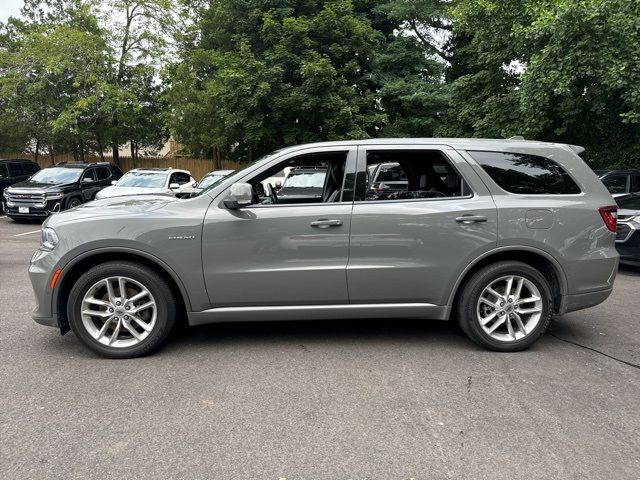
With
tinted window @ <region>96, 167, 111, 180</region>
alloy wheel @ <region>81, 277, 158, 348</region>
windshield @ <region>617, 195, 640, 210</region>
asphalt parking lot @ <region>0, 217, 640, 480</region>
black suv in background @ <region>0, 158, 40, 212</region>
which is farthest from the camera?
black suv in background @ <region>0, 158, 40, 212</region>

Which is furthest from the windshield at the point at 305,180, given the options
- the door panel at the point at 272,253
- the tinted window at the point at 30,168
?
the tinted window at the point at 30,168

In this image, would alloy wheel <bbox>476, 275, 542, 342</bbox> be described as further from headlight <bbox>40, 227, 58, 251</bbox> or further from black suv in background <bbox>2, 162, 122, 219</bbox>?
black suv in background <bbox>2, 162, 122, 219</bbox>

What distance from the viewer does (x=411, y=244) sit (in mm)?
4176

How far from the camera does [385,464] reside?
2.72 metres

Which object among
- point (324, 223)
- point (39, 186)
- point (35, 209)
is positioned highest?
point (39, 186)

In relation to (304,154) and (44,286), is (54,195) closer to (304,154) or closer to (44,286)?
(44,286)

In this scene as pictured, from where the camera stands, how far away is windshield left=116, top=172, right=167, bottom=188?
1381cm

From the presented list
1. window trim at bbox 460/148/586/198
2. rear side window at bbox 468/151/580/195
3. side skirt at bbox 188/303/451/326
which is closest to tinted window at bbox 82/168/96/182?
side skirt at bbox 188/303/451/326

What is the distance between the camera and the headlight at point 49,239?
4.08 meters

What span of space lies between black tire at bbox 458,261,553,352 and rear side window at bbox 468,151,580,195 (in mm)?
680

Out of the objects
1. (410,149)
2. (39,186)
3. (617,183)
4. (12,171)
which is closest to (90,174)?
(39,186)

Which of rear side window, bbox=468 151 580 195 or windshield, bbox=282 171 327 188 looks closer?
rear side window, bbox=468 151 580 195

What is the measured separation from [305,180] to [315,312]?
1473mm

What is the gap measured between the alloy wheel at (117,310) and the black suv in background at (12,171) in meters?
14.8
